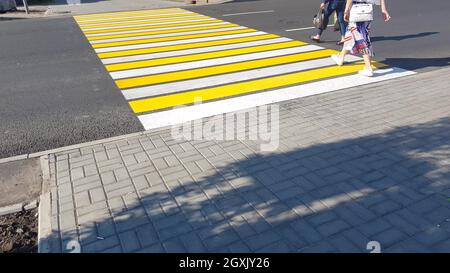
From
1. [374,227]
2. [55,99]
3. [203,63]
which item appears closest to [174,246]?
[374,227]

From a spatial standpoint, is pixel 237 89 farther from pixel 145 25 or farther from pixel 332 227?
pixel 145 25

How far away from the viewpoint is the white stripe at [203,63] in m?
7.38

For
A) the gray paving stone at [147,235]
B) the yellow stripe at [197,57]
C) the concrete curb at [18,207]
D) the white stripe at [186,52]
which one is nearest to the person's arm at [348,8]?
the yellow stripe at [197,57]

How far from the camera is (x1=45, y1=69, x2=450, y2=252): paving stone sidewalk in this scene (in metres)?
2.81

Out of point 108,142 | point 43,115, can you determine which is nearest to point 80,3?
point 43,115

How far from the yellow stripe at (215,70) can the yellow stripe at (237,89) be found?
0.89 metres

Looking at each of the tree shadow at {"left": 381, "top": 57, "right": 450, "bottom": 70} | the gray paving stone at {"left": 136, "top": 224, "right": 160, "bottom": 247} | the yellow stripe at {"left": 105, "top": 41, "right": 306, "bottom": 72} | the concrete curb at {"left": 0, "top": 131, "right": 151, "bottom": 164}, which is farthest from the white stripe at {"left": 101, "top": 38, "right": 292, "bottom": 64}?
the gray paving stone at {"left": 136, "top": 224, "right": 160, "bottom": 247}

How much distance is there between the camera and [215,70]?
744cm

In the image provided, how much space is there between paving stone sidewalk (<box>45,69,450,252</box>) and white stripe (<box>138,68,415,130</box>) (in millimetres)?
515

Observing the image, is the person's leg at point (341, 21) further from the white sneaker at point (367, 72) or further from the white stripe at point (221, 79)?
the white sneaker at point (367, 72)

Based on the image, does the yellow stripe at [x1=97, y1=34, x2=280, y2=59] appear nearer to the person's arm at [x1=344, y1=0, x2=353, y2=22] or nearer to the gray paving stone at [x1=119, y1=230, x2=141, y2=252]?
the person's arm at [x1=344, y1=0, x2=353, y2=22]

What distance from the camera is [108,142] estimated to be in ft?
14.9

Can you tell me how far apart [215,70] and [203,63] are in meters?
0.66

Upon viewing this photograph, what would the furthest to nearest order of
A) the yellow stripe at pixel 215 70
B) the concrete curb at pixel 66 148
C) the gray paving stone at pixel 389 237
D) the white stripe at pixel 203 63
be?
the white stripe at pixel 203 63 < the yellow stripe at pixel 215 70 < the concrete curb at pixel 66 148 < the gray paving stone at pixel 389 237
